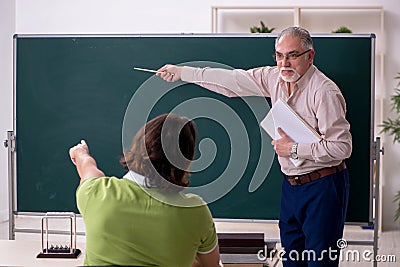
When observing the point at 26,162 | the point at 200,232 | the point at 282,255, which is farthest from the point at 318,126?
the point at 26,162

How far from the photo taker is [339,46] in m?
3.81

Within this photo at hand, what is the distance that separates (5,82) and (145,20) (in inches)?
58.2

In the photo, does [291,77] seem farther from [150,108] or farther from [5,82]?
[5,82]

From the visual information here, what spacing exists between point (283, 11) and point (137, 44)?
3.20 meters

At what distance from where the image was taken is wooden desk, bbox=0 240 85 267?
2588mm

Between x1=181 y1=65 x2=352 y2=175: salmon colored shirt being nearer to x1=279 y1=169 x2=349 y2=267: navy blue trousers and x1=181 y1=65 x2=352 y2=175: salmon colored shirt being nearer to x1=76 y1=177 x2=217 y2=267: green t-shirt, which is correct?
x1=279 y1=169 x2=349 y2=267: navy blue trousers

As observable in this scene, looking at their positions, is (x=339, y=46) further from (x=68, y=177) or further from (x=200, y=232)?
(x=200, y=232)

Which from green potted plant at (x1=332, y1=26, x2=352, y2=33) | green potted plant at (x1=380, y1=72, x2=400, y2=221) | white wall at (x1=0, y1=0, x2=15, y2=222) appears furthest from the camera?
white wall at (x1=0, y1=0, x2=15, y2=222)

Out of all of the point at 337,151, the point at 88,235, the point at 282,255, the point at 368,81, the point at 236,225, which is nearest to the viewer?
the point at 88,235

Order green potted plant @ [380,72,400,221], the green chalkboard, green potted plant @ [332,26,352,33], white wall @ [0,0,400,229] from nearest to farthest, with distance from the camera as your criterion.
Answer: the green chalkboard
green potted plant @ [380,72,400,221]
green potted plant @ [332,26,352,33]
white wall @ [0,0,400,229]

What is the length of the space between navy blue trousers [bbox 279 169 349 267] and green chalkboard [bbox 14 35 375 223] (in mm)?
517

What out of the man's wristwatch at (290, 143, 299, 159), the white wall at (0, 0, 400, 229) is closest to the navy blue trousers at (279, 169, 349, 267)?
the man's wristwatch at (290, 143, 299, 159)

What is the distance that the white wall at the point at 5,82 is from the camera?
7.12 meters

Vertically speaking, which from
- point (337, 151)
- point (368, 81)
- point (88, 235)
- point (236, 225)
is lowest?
point (236, 225)
